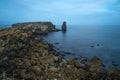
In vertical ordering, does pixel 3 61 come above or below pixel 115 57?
above

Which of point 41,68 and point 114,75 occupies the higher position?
point 41,68

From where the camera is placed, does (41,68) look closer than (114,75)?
No

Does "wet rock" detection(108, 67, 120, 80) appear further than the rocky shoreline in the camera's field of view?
Yes

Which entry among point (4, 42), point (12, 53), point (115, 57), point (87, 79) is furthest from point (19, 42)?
point (115, 57)

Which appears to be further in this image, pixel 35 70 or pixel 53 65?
pixel 53 65

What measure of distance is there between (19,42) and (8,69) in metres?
20.3

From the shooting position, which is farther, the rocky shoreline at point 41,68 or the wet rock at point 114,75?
the wet rock at point 114,75

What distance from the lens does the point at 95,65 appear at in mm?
48594

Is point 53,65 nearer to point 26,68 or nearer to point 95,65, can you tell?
point 26,68

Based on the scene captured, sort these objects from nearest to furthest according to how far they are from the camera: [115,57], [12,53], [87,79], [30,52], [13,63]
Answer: [87,79], [13,63], [12,53], [30,52], [115,57]

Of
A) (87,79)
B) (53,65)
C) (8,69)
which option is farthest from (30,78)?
(87,79)

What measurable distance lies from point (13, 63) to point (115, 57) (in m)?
43.2

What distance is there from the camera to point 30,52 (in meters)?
56.0

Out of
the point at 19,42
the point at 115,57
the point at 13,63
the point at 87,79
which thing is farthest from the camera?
the point at 115,57
